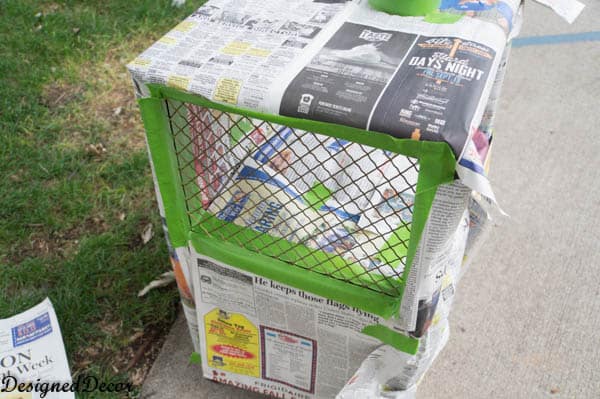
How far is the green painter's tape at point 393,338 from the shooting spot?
1052 millimetres

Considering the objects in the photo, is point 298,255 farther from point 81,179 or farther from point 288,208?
point 81,179

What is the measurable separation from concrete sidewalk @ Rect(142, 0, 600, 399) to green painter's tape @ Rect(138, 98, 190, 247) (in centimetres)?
54

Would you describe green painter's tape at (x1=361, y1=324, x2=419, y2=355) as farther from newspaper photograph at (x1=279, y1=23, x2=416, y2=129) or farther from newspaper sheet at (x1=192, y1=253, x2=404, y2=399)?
newspaper photograph at (x1=279, y1=23, x2=416, y2=129)

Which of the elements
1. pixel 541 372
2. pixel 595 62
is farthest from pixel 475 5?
pixel 595 62

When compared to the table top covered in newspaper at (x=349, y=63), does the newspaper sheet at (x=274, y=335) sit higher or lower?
lower

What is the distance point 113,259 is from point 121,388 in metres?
0.40

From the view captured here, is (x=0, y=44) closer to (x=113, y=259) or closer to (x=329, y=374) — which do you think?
(x=113, y=259)

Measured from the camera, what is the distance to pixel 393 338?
1.06 metres

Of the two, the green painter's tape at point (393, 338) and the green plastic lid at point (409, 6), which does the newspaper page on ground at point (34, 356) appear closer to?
the green painter's tape at point (393, 338)

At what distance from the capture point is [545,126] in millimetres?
2121

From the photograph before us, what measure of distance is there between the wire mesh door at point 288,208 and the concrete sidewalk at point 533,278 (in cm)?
54

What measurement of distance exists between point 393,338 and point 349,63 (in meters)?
0.51

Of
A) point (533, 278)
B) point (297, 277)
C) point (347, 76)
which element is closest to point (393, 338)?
point (297, 277)

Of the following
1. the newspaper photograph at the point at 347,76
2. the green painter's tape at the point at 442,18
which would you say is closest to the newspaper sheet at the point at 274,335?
the newspaper photograph at the point at 347,76
